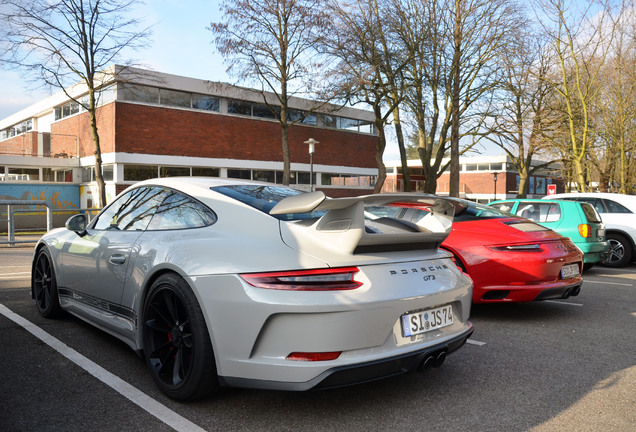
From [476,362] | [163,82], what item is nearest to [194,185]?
[476,362]

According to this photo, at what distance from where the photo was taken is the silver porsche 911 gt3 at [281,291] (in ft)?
8.52

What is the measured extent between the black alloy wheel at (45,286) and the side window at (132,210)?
93 centimetres

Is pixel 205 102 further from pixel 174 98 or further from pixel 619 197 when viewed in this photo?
pixel 619 197

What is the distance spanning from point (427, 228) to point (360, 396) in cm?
116

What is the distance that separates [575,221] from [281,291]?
7897mm

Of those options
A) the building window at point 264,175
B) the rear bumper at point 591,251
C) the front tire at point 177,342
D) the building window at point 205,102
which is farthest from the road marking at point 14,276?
the building window at point 264,175

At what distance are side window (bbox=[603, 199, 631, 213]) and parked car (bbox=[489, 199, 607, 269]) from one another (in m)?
2.18

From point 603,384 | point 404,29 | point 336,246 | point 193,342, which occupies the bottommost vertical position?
point 603,384

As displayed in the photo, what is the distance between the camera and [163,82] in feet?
79.0

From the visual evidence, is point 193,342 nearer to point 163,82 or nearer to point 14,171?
point 163,82

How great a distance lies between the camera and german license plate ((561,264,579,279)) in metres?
5.38

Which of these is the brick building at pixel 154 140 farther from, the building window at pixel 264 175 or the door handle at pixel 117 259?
the door handle at pixel 117 259

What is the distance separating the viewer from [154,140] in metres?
24.1

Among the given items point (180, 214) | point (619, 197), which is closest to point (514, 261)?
point (180, 214)
